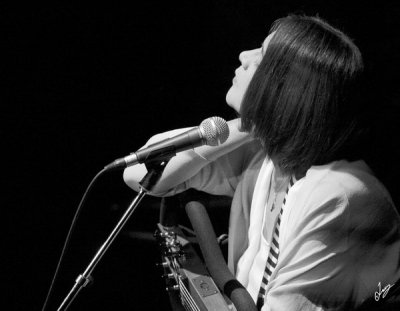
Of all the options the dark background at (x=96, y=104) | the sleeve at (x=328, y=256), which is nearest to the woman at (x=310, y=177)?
the sleeve at (x=328, y=256)

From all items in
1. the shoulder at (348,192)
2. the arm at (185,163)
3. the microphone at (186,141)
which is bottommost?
the shoulder at (348,192)

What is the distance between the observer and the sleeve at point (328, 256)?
111 centimetres

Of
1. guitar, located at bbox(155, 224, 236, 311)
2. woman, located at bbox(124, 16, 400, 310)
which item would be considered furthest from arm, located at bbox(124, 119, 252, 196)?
guitar, located at bbox(155, 224, 236, 311)

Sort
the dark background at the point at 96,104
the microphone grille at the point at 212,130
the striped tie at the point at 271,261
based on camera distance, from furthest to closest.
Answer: the dark background at the point at 96,104
the striped tie at the point at 271,261
the microphone grille at the point at 212,130

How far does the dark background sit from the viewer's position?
6.16 ft

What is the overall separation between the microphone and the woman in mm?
294

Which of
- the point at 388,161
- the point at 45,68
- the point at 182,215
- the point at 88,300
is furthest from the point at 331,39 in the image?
the point at 88,300

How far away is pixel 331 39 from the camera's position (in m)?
1.19

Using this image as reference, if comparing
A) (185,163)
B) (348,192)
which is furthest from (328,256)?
(185,163)

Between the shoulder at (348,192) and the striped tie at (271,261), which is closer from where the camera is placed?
the shoulder at (348,192)

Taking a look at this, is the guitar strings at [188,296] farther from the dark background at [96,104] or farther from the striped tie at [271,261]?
the dark background at [96,104]

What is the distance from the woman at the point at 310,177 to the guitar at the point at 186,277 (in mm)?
170
